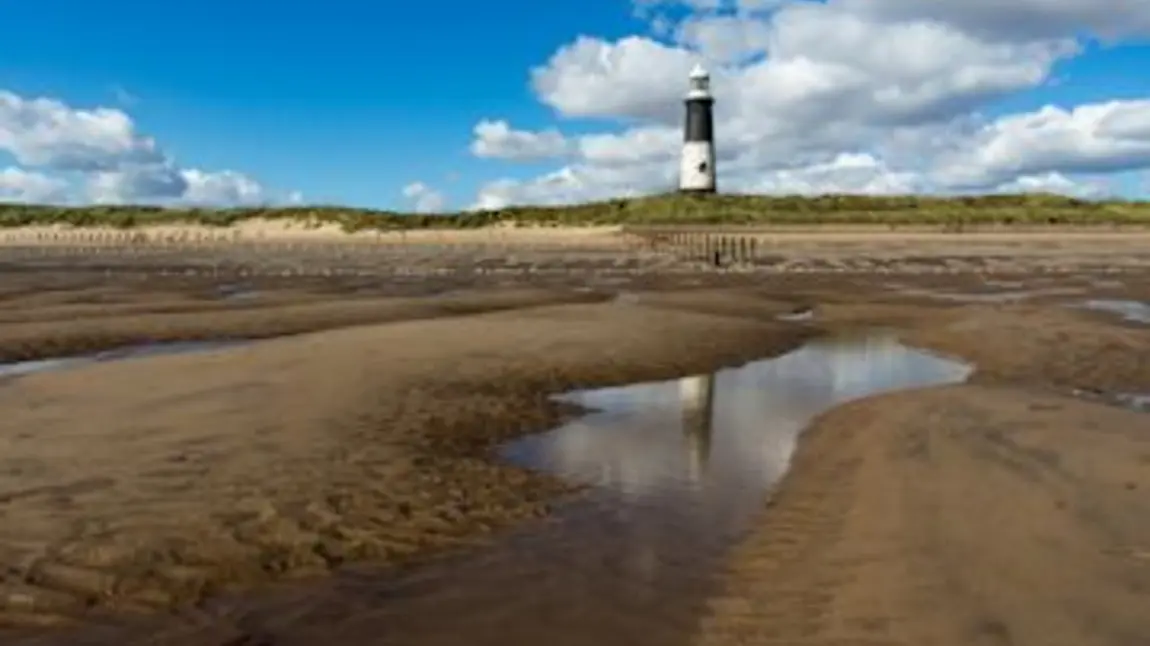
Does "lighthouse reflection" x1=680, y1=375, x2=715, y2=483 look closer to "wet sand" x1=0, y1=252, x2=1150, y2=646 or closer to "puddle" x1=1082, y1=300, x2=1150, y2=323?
"wet sand" x1=0, y1=252, x2=1150, y2=646

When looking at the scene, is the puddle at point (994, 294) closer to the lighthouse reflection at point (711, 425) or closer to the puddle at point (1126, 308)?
the puddle at point (1126, 308)

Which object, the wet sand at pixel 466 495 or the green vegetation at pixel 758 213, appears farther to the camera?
the green vegetation at pixel 758 213

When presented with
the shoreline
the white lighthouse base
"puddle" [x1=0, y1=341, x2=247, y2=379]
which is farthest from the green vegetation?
the shoreline

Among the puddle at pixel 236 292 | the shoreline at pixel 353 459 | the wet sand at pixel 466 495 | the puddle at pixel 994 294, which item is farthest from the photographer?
the puddle at pixel 236 292

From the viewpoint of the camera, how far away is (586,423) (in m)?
13.8

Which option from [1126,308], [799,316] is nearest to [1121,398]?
[799,316]

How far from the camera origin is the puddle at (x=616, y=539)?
271 inches

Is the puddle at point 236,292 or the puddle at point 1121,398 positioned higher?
the puddle at point 236,292

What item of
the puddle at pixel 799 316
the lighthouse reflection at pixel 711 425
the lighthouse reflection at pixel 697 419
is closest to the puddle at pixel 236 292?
the puddle at pixel 799 316

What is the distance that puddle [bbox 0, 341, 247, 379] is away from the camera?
58.2ft

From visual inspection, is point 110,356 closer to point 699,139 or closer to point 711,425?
point 711,425

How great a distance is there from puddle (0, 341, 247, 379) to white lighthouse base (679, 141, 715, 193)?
82902 mm

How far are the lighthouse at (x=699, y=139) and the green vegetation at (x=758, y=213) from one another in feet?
5.48

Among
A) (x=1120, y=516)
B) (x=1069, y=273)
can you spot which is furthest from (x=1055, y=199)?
(x=1120, y=516)
